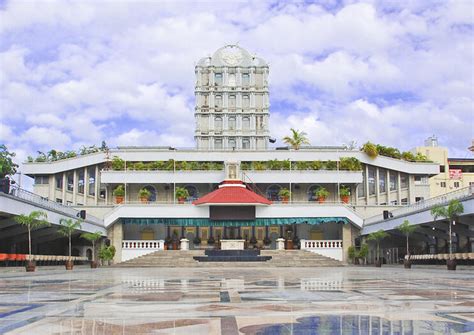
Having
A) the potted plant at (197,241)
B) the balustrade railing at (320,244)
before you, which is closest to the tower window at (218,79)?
the potted plant at (197,241)

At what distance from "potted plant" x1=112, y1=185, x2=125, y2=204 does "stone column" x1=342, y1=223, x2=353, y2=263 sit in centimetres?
2084

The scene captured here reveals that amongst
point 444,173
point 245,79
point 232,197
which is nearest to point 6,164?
point 232,197

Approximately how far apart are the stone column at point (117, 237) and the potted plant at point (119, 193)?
4123 millimetres

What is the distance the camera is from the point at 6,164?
56.1 m

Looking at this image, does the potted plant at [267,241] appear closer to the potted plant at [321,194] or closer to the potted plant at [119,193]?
the potted plant at [321,194]

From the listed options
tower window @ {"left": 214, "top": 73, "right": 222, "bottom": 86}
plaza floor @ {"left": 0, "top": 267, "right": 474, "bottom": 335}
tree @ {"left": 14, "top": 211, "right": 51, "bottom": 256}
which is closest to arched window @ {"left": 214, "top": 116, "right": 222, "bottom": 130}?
tower window @ {"left": 214, "top": 73, "right": 222, "bottom": 86}

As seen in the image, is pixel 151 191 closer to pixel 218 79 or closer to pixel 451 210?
pixel 218 79

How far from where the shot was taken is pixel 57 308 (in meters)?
Result: 8.99

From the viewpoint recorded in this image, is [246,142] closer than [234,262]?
No

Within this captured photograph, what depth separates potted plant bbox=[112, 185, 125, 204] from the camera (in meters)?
53.1

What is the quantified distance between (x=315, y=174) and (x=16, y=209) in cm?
3211

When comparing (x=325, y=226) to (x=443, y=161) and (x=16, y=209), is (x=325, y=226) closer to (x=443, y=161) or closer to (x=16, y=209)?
(x=16, y=209)

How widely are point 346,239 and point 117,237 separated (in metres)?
20.1

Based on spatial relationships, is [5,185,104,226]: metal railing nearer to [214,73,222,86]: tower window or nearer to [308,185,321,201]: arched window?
[308,185,321,201]: arched window
